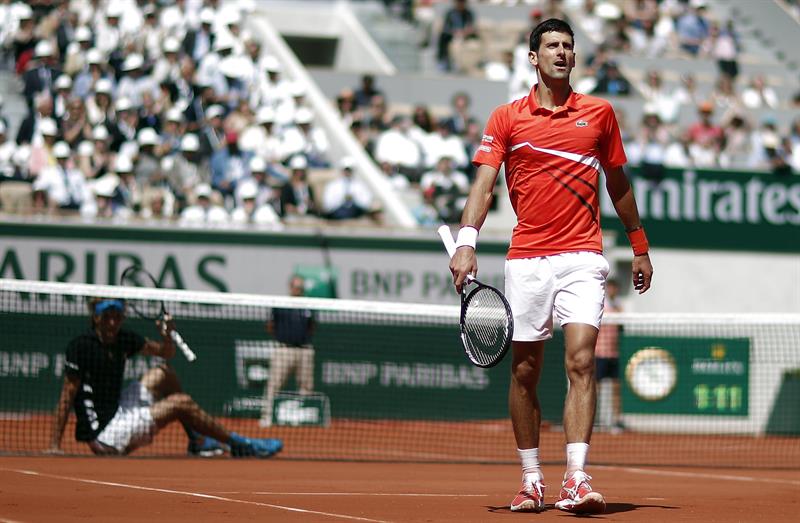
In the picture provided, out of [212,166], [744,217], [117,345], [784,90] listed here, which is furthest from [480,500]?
[784,90]

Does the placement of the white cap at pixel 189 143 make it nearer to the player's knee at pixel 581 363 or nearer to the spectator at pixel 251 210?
the spectator at pixel 251 210

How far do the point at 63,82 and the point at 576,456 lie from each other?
14.2 metres

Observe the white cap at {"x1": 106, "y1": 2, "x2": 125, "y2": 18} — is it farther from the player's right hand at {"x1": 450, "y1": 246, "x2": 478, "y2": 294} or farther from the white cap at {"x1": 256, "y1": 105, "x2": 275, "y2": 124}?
the player's right hand at {"x1": 450, "y1": 246, "x2": 478, "y2": 294}

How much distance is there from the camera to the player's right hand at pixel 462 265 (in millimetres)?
7887

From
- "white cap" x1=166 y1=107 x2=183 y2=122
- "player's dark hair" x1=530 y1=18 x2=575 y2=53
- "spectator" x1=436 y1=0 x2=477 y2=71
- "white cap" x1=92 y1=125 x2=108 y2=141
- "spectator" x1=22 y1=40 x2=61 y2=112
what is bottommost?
"player's dark hair" x1=530 y1=18 x2=575 y2=53

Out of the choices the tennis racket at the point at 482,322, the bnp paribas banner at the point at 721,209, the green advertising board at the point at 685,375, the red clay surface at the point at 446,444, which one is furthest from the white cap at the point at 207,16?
the tennis racket at the point at 482,322

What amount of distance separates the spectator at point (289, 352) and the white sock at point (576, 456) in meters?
7.24

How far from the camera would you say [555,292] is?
27.2ft

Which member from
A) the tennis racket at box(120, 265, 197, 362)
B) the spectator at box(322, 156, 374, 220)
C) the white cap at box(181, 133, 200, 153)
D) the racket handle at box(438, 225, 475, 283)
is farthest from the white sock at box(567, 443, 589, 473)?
the white cap at box(181, 133, 200, 153)

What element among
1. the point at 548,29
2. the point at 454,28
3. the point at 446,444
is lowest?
the point at 446,444

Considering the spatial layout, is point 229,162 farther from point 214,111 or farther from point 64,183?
point 64,183

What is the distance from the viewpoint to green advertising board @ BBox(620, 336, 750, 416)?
58.0 ft

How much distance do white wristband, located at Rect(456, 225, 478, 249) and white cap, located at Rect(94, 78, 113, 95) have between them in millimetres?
13112

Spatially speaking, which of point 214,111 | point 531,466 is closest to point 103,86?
point 214,111
